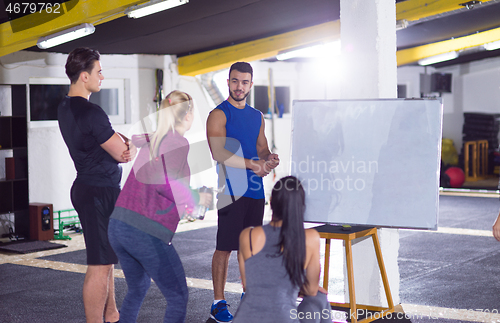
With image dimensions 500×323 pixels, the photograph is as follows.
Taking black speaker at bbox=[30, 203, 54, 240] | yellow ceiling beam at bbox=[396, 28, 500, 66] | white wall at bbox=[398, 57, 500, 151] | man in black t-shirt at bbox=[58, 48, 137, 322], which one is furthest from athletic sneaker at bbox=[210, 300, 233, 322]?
white wall at bbox=[398, 57, 500, 151]

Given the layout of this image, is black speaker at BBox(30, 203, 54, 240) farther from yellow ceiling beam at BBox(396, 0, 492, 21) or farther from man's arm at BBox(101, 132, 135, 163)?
yellow ceiling beam at BBox(396, 0, 492, 21)

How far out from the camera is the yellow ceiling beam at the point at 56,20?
494 cm

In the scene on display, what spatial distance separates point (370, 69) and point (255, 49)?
14.6 ft

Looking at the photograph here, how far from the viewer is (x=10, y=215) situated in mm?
7129

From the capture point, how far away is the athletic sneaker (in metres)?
3.55

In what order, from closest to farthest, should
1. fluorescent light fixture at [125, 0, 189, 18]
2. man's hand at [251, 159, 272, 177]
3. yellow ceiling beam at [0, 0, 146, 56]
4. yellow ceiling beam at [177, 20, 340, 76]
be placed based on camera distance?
man's hand at [251, 159, 272, 177] → fluorescent light fixture at [125, 0, 189, 18] → yellow ceiling beam at [0, 0, 146, 56] → yellow ceiling beam at [177, 20, 340, 76]

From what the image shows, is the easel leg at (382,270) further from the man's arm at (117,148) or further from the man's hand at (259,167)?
the man's arm at (117,148)

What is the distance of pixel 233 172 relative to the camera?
3605 millimetres

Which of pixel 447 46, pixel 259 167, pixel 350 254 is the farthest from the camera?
pixel 447 46

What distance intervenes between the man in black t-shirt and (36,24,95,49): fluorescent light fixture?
2318mm

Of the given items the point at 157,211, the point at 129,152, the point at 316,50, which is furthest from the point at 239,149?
the point at 316,50

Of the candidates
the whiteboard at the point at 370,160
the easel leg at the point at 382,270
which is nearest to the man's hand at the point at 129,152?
the whiteboard at the point at 370,160

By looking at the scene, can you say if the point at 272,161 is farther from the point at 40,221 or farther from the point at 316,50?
the point at 316,50

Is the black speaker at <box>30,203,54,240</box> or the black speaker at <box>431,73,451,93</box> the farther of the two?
the black speaker at <box>431,73,451,93</box>
